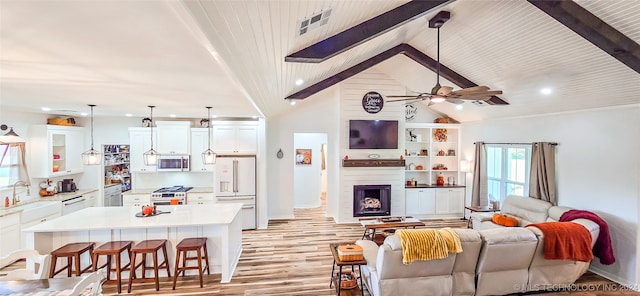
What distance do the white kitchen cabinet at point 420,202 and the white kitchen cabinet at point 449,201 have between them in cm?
14

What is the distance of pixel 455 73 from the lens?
17.6 feet

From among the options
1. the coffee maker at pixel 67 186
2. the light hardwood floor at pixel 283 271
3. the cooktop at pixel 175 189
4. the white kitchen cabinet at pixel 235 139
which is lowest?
the light hardwood floor at pixel 283 271

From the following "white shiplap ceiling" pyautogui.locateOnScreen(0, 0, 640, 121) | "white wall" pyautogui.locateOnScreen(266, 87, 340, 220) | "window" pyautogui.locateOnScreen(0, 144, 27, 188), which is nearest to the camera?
"white shiplap ceiling" pyautogui.locateOnScreen(0, 0, 640, 121)

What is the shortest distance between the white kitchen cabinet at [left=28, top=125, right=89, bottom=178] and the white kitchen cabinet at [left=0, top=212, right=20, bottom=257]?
4.16 feet

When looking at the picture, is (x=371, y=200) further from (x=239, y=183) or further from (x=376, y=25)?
(x=376, y=25)

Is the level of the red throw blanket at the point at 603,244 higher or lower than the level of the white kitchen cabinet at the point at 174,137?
lower

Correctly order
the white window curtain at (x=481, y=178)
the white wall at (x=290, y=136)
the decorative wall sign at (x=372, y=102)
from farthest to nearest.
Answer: the white wall at (x=290, y=136), the decorative wall sign at (x=372, y=102), the white window curtain at (x=481, y=178)

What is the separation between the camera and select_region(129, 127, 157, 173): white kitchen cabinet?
6.33 metres

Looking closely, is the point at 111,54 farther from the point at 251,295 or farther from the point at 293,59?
the point at 251,295

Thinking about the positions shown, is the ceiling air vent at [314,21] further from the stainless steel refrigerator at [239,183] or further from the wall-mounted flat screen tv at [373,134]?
the wall-mounted flat screen tv at [373,134]

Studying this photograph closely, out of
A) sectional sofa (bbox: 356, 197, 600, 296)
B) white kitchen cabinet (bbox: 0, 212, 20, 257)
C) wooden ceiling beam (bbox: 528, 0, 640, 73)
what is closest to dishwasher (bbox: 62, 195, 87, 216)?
white kitchen cabinet (bbox: 0, 212, 20, 257)

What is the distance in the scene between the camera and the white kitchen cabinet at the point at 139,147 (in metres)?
6.33

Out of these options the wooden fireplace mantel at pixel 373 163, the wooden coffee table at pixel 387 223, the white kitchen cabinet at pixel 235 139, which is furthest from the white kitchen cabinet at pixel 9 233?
the wooden fireplace mantel at pixel 373 163

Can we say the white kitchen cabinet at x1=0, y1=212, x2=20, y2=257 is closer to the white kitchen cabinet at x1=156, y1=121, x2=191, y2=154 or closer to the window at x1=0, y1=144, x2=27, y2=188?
the window at x1=0, y1=144, x2=27, y2=188
